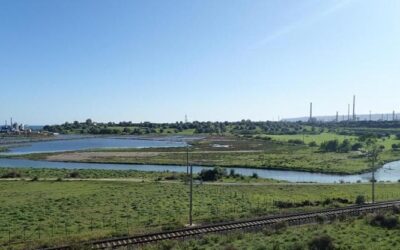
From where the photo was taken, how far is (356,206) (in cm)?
4791

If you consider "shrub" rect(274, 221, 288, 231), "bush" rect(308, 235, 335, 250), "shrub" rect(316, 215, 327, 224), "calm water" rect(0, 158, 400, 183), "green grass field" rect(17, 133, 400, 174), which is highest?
"bush" rect(308, 235, 335, 250)

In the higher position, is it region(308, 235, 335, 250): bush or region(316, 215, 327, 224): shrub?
region(308, 235, 335, 250): bush

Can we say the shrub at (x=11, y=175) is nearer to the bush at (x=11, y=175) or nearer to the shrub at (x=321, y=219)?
the bush at (x=11, y=175)

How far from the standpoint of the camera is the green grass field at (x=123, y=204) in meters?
36.7

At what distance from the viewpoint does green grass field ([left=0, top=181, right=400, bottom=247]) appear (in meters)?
36.7

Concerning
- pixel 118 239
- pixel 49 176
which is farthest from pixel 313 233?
pixel 49 176

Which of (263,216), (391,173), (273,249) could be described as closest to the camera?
(273,249)

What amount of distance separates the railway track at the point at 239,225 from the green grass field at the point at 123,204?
239cm

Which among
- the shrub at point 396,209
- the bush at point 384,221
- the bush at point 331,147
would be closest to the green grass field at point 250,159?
the bush at point 331,147

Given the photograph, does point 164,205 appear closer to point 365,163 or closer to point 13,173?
point 13,173

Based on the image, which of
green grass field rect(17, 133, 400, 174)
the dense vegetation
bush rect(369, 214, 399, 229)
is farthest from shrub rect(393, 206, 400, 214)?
green grass field rect(17, 133, 400, 174)

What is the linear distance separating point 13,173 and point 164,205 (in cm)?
4410

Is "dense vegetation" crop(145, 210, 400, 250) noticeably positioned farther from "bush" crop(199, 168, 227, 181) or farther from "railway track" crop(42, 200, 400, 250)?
"bush" crop(199, 168, 227, 181)

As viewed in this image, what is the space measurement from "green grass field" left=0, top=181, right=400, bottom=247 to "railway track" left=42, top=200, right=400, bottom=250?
2.39m
